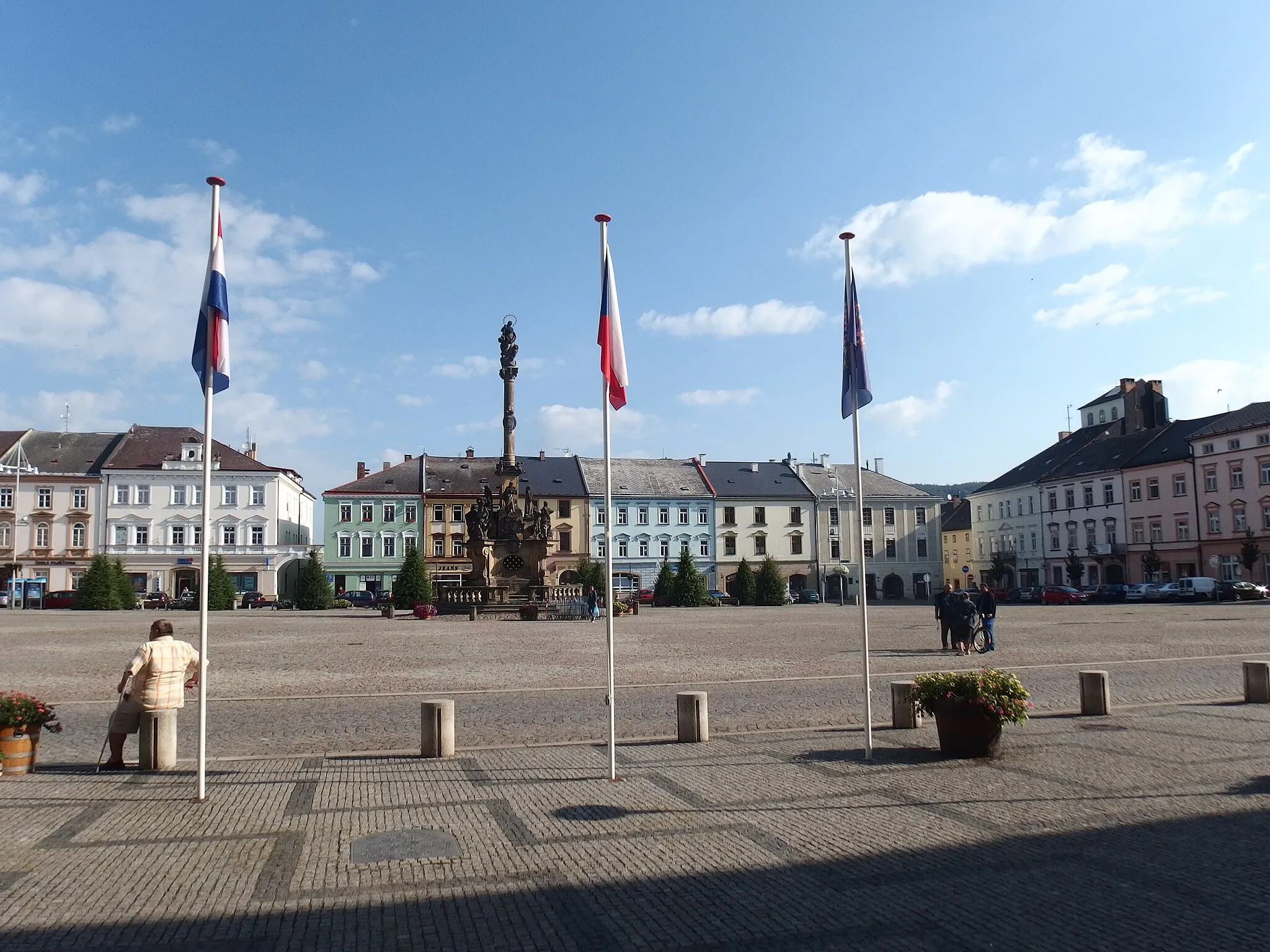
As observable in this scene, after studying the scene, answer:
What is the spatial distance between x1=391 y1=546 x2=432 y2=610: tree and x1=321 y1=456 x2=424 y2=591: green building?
73.2 ft

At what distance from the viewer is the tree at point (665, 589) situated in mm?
65250

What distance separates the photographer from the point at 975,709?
34.2 ft

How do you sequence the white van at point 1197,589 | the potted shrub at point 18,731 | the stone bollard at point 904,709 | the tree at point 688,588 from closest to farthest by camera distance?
the potted shrub at point 18,731 < the stone bollard at point 904,709 < the white van at point 1197,589 < the tree at point 688,588

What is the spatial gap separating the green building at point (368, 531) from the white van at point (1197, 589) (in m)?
53.3

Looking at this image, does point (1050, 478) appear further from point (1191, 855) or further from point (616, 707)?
point (1191, 855)

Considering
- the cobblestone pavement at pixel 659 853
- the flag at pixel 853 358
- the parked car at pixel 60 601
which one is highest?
the flag at pixel 853 358

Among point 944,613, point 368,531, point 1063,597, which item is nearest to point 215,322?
point 944,613

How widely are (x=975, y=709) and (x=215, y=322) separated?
873 centimetres

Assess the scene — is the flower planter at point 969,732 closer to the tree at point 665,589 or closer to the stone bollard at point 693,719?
the stone bollard at point 693,719

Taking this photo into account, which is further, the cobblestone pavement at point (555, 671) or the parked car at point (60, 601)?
the parked car at point (60, 601)

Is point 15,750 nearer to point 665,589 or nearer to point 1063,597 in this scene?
point 665,589

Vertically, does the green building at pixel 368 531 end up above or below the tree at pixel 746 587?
above

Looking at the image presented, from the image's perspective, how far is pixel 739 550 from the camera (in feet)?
272

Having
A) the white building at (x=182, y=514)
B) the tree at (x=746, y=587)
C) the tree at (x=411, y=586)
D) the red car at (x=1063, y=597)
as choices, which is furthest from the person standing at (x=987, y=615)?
the white building at (x=182, y=514)
